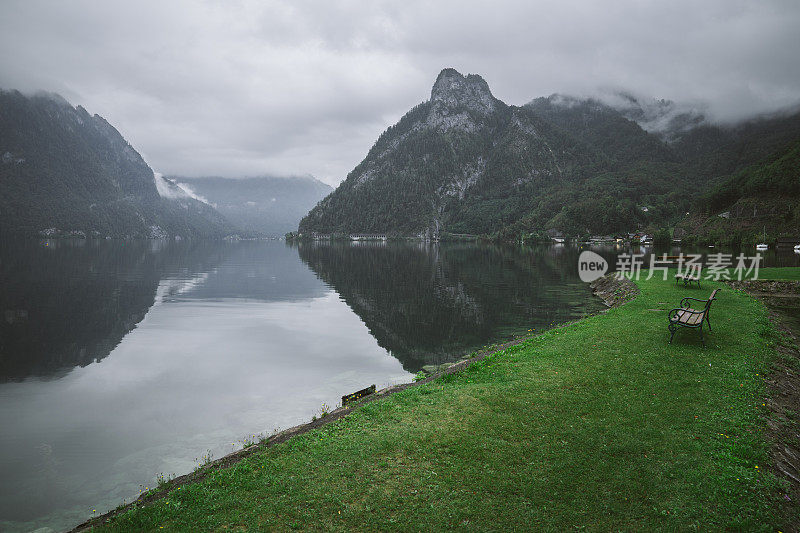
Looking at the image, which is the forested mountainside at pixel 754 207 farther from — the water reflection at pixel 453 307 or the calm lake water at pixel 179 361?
the calm lake water at pixel 179 361

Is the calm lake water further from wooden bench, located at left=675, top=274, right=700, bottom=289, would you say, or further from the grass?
wooden bench, located at left=675, top=274, right=700, bottom=289

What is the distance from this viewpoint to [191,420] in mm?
14312

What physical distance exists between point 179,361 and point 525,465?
62.0ft

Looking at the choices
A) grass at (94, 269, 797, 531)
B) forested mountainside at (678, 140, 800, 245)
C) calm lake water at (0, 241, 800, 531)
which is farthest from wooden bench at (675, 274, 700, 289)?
forested mountainside at (678, 140, 800, 245)

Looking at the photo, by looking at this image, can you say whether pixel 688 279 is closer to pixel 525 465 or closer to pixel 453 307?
pixel 453 307

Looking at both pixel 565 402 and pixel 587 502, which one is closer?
pixel 587 502

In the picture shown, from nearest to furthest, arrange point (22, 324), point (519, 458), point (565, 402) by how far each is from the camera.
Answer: point (519, 458) → point (565, 402) → point (22, 324)

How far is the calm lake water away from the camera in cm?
1145

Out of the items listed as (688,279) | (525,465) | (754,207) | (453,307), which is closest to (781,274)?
(688,279)

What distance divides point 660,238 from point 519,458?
186 m

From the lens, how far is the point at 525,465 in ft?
24.5

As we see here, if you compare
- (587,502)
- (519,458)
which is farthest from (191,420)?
(587,502)

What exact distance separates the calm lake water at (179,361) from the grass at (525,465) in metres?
5.03

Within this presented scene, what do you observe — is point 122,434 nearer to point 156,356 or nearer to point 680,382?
point 156,356
